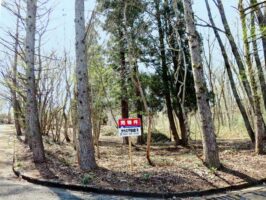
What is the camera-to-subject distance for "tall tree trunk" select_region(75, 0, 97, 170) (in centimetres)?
739

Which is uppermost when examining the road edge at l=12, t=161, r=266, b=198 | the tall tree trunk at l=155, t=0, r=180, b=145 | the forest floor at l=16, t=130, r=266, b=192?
the tall tree trunk at l=155, t=0, r=180, b=145

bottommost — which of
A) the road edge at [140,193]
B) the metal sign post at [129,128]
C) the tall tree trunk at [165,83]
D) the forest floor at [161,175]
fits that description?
the road edge at [140,193]

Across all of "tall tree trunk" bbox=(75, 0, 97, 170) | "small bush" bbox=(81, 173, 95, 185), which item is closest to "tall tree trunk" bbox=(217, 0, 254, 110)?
"tall tree trunk" bbox=(75, 0, 97, 170)

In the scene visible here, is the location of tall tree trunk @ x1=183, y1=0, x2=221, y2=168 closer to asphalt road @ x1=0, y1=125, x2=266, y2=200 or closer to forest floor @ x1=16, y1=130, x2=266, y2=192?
forest floor @ x1=16, y1=130, x2=266, y2=192

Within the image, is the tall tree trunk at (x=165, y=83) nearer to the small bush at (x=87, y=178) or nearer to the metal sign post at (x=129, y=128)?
the metal sign post at (x=129, y=128)

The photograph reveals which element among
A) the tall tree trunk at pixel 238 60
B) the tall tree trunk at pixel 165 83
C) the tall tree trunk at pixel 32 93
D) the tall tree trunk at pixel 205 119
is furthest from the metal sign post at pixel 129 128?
the tall tree trunk at pixel 165 83

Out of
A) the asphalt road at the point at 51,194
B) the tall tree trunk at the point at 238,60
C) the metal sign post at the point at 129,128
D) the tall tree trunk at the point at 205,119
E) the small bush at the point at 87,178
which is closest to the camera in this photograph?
the asphalt road at the point at 51,194

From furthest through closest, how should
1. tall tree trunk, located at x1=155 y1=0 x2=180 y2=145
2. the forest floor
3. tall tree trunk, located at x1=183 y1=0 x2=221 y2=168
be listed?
tall tree trunk, located at x1=155 y1=0 x2=180 y2=145, tall tree trunk, located at x1=183 y1=0 x2=221 y2=168, the forest floor

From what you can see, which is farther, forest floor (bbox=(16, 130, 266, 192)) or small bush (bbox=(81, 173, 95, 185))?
small bush (bbox=(81, 173, 95, 185))

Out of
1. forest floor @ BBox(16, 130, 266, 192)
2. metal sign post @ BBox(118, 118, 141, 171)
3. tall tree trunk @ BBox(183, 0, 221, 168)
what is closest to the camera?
forest floor @ BBox(16, 130, 266, 192)

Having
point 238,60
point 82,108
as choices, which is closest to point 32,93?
point 82,108

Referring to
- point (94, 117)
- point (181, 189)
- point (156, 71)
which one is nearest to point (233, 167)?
point (181, 189)

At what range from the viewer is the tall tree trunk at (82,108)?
7387mm

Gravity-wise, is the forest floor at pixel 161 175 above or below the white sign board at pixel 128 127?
below
